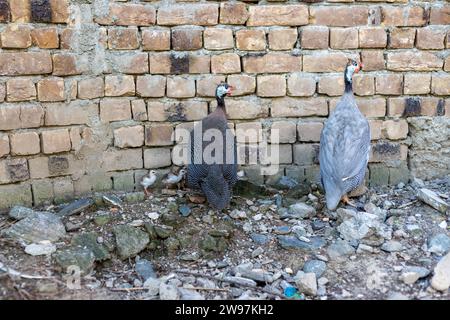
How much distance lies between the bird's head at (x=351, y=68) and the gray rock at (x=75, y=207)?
228cm

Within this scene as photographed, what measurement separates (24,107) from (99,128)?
1.91 ft

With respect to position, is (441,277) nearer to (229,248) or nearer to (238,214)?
(229,248)

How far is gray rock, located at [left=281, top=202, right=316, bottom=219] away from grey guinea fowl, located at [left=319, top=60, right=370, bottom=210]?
0.62 ft

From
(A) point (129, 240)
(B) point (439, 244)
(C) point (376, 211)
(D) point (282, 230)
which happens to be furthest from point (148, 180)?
(B) point (439, 244)

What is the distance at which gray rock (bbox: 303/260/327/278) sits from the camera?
3.46 metres

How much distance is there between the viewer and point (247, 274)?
3.45 m

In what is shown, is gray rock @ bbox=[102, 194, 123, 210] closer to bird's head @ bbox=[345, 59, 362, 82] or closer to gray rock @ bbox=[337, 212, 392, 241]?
gray rock @ bbox=[337, 212, 392, 241]

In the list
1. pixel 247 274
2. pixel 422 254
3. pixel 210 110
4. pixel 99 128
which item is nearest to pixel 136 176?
pixel 99 128

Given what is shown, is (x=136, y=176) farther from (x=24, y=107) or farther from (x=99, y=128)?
(x=24, y=107)

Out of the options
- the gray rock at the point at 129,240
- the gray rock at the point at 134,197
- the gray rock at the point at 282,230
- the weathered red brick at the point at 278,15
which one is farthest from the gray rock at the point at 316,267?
the weathered red brick at the point at 278,15

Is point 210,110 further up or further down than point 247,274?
further up

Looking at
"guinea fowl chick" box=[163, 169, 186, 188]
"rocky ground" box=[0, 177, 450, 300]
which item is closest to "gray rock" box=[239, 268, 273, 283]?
"rocky ground" box=[0, 177, 450, 300]

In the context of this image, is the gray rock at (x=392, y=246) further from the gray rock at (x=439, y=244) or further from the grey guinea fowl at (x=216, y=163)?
the grey guinea fowl at (x=216, y=163)

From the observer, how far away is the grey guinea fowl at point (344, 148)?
13.3 ft
